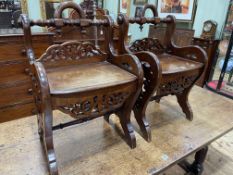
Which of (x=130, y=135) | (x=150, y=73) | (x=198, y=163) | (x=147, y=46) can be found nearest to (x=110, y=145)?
(x=130, y=135)

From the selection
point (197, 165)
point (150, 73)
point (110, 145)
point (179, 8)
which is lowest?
point (197, 165)

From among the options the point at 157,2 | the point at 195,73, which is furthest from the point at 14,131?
the point at 157,2

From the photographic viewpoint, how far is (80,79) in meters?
0.76

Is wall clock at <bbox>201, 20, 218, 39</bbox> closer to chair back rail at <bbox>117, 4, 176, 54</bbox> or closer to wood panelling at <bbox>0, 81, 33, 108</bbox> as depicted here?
chair back rail at <bbox>117, 4, 176, 54</bbox>

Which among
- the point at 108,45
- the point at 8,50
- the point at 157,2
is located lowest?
the point at 8,50

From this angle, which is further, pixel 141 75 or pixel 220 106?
pixel 220 106

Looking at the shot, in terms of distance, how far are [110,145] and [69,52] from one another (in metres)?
0.50

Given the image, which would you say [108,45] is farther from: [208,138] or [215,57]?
[215,57]

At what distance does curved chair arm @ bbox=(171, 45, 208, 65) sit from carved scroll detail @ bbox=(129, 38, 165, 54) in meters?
0.09

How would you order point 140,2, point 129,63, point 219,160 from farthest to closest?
point 140,2 → point 219,160 → point 129,63

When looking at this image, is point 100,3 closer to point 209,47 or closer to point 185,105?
point 209,47

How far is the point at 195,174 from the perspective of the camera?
137 centimetres

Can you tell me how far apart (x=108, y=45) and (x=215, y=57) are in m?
2.24

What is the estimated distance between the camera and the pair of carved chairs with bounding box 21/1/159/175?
2.18ft
